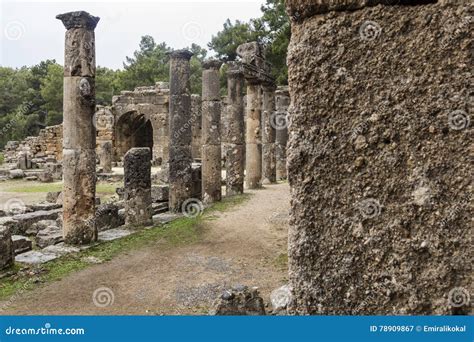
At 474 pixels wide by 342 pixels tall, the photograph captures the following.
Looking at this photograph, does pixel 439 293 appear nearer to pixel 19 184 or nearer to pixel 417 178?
pixel 417 178

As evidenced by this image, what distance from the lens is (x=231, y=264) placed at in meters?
7.52

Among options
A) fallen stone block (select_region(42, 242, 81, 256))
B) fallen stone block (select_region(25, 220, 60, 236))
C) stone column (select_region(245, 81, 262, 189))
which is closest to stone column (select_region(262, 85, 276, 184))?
stone column (select_region(245, 81, 262, 189))

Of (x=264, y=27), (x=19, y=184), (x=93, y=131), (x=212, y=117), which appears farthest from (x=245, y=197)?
(x=264, y=27)

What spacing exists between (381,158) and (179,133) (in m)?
11.0

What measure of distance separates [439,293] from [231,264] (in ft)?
19.5

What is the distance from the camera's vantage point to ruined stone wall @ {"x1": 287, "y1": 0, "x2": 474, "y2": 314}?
172 cm

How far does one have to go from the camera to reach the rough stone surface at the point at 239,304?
4344mm

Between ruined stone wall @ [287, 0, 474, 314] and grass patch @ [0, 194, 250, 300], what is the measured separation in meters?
5.48

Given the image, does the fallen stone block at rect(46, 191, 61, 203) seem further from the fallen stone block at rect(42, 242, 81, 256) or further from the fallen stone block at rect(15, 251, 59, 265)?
the fallen stone block at rect(15, 251, 59, 265)

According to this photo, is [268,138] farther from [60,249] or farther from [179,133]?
[60,249]

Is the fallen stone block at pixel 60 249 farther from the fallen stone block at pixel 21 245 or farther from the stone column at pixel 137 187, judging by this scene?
the stone column at pixel 137 187

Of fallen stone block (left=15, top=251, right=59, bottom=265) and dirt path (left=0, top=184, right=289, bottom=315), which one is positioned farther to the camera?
fallen stone block (left=15, top=251, right=59, bottom=265)

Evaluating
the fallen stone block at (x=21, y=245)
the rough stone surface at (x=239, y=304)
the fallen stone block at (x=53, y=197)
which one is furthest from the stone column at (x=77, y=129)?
the fallen stone block at (x=53, y=197)

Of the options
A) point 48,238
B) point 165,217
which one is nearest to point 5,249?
point 48,238
